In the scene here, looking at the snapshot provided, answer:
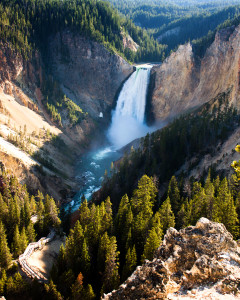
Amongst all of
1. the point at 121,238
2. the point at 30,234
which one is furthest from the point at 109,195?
the point at 121,238

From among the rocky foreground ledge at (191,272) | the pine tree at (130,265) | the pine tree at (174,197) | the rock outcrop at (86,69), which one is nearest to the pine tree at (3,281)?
the pine tree at (130,265)

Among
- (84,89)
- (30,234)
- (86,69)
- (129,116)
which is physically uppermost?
(86,69)

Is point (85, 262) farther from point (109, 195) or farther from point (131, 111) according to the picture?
point (131, 111)

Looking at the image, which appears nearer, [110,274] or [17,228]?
[110,274]

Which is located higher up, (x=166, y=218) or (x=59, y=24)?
(x=59, y=24)

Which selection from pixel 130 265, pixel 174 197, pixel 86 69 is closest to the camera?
pixel 130 265

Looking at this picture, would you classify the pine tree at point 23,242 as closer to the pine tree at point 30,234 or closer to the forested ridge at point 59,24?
the pine tree at point 30,234

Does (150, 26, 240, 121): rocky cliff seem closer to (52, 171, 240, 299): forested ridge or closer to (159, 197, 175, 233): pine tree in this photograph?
(52, 171, 240, 299): forested ridge
